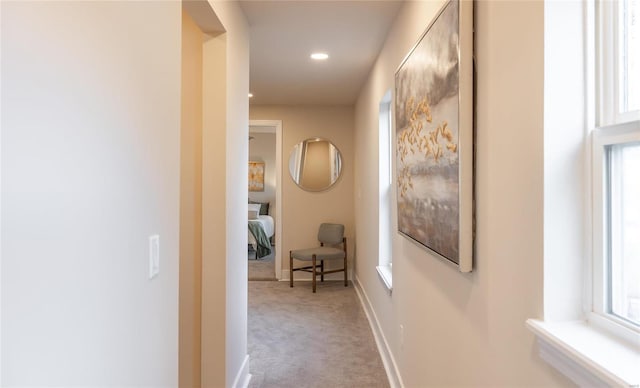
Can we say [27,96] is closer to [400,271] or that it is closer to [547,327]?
[547,327]

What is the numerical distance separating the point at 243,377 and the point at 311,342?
2.66 feet

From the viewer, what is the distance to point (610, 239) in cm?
84

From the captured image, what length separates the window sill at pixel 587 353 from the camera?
2.21 ft

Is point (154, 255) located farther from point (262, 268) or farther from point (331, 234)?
point (262, 268)

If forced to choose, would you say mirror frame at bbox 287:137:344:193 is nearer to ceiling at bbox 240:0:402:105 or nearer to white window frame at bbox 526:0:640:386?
ceiling at bbox 240:0:402:105

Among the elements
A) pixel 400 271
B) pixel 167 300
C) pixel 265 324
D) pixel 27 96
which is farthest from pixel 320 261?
pixel 27 96

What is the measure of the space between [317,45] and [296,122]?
89.2 inches

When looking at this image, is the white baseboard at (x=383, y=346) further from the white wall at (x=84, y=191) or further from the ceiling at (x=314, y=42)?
the ceiling at (x=314, y=42)

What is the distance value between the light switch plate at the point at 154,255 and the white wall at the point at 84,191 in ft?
0.09

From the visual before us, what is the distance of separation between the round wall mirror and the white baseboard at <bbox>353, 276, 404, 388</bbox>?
167cm

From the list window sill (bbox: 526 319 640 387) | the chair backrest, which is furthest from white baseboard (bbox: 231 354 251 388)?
the chair backrest

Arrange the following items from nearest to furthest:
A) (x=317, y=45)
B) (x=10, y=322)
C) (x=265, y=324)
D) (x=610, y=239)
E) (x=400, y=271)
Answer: (x=10, y=322)
(x=610, y=239)
(x=400, y=271)
(x=317, y=45)
(x=265, y=324)

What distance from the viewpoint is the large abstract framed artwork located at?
1247 millimetres

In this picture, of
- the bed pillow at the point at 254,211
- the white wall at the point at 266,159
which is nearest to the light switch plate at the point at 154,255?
the bed pillow at the point at 254,211
